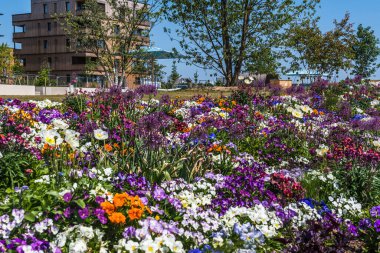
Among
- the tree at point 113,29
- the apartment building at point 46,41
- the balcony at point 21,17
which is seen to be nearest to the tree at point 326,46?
the tree at point 113,29

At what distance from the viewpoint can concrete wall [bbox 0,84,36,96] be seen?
1471 inches

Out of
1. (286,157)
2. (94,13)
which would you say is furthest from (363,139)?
(94,13)

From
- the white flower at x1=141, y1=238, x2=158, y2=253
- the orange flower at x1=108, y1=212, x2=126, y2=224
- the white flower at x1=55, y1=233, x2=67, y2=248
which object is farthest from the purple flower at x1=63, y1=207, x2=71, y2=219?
the white flower at x1=141, y1=238, x2=158, y2=253

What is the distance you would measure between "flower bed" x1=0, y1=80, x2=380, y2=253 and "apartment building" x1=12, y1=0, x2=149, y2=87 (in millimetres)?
63569

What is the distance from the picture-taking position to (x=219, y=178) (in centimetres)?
548

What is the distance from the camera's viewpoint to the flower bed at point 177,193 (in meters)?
3.43

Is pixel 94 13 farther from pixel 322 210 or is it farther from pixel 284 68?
pixel 322 210

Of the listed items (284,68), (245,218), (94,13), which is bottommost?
(245,218)

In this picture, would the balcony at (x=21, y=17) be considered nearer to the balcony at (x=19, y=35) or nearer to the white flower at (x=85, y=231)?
the balcony at (x=19, y=35)

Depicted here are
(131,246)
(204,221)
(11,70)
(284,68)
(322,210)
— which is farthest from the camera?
(11,70)

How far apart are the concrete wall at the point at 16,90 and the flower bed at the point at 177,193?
31779 millimetres

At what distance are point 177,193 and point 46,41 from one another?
245ft

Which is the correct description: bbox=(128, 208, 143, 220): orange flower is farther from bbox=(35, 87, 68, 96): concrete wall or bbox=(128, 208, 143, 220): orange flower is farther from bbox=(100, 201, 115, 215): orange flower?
bbox=(35, 87, 68, 96): concrete wall

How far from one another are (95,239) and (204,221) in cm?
114
